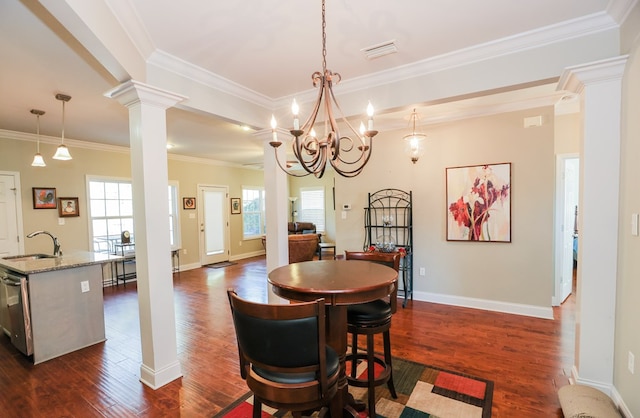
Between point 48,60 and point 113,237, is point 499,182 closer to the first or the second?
point 48,60

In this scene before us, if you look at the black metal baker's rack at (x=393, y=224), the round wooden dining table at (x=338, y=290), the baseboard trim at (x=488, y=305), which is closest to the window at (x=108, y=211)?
the black metal baker's rack at (x=393, y=224)

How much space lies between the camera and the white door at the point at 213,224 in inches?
295

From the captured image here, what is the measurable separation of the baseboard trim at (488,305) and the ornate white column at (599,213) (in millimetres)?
1730

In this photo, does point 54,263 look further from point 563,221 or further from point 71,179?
point 563,221

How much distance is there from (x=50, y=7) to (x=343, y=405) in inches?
103

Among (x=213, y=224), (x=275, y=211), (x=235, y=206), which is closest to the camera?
(x=275, y=211)

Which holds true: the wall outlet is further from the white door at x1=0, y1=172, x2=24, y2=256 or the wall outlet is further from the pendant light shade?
the pendant light shade

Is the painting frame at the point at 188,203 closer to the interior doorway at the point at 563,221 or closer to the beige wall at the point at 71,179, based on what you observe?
the beige wall at the point at 71,179

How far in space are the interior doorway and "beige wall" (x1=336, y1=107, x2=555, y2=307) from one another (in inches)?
22.6

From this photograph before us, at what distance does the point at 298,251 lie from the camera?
261 inches

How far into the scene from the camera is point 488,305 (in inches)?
157

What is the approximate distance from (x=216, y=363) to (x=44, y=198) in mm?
4482

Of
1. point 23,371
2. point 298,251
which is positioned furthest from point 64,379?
point 298,251

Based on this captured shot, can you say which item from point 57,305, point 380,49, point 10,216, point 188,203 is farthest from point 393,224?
point 10,216
